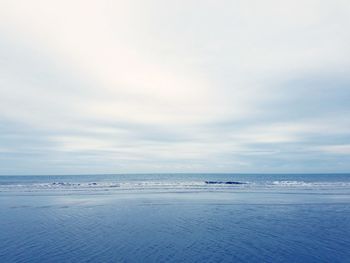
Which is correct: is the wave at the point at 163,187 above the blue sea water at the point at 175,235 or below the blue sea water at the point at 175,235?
above

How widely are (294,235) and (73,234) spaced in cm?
1266

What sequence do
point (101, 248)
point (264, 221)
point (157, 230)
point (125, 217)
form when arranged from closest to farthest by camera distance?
point (101, 248)
point (157, 230)
point (264, 221)
point (125, 217)

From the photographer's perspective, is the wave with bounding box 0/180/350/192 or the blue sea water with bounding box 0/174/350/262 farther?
the wave with bounding box 0/180/350/192

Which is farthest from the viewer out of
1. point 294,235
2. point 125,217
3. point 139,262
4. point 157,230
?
point 125,217

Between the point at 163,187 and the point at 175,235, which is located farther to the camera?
the point at 163,187

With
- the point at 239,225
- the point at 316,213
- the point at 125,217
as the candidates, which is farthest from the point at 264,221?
the point at 125,217

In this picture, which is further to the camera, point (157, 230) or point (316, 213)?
point (316, 213)

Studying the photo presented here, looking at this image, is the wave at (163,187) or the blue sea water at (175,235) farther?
the wave at (163,187)

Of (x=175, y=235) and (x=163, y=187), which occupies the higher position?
(x=163, y=187)

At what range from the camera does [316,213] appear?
25203mm

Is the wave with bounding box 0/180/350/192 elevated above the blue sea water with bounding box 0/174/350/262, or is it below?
above

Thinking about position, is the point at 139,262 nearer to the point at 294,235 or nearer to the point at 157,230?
the point at 157,230

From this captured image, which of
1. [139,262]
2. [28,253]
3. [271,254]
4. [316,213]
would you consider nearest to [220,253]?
[271,254]

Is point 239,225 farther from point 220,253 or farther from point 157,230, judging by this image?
point 220,253
